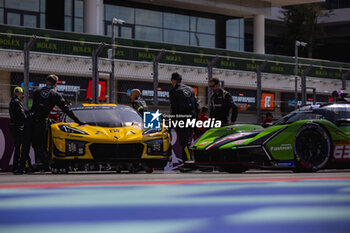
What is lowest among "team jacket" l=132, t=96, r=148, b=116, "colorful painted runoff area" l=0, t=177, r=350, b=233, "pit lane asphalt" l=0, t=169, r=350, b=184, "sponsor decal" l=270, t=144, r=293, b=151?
"pit lane asphalt" l=0, t=169, r=350, b=184

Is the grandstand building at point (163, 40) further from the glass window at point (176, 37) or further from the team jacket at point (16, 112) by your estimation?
the team jacket at point (16, 112)

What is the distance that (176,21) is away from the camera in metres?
40.1

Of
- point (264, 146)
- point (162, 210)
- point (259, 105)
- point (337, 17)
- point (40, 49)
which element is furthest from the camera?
point (337, 17)

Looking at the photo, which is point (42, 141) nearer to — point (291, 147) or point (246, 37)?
point (291, 147)

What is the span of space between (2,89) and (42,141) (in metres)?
2.89

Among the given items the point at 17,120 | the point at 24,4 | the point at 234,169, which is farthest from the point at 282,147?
the point at 24,4

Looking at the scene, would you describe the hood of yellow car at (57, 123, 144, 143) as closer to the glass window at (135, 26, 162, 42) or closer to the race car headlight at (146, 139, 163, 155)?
the race car headlight at (146, 139, 163, 155)

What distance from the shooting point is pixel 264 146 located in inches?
348

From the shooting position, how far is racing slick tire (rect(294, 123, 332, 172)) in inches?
349

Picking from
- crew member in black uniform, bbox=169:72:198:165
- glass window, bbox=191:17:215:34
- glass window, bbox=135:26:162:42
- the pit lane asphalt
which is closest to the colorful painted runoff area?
the pit lane asphalt

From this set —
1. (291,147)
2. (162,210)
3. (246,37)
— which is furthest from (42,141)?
(246,37)

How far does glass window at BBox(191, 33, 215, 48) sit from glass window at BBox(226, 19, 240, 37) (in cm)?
196

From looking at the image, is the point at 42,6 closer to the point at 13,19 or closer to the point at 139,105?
the point at 13,19

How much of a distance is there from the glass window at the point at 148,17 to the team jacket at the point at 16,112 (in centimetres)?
2828
